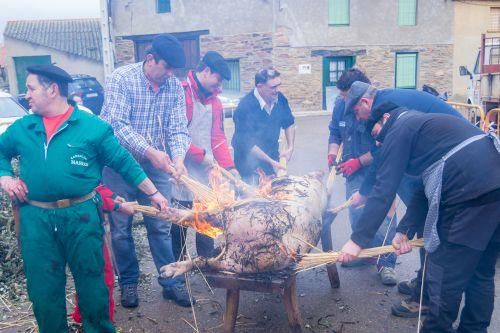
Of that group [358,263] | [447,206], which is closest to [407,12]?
[358,263]

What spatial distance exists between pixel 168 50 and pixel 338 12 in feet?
63.9

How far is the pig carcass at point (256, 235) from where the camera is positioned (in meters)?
3.50

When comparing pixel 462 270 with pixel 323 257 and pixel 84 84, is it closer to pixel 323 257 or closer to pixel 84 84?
pixel 323 257

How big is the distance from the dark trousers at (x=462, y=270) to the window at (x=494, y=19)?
79.0ft

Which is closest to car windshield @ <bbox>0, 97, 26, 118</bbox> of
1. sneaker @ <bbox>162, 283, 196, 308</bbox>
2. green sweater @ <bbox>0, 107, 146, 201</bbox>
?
sneaker @ <bbox>162, 283, 196, 308</bbox>

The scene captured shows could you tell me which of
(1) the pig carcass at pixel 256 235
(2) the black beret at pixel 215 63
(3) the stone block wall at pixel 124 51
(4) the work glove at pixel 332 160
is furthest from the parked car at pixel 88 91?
(1) the pig carcass at pixel 256 235

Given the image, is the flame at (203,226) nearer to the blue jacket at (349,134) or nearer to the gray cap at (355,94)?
the gray cap at (355,94)

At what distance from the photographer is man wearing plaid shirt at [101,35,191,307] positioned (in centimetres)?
439

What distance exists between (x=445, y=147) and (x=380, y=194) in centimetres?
55

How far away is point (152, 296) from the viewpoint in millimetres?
4844

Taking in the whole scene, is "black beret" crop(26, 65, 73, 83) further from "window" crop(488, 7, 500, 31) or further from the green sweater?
"window" crop(488, 7, 500, 31)

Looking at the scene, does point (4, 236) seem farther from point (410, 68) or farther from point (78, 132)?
point (410, 68)

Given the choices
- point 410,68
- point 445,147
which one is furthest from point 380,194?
point 410,68

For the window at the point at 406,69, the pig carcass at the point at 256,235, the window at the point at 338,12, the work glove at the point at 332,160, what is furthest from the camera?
the window at the point at 406,69
